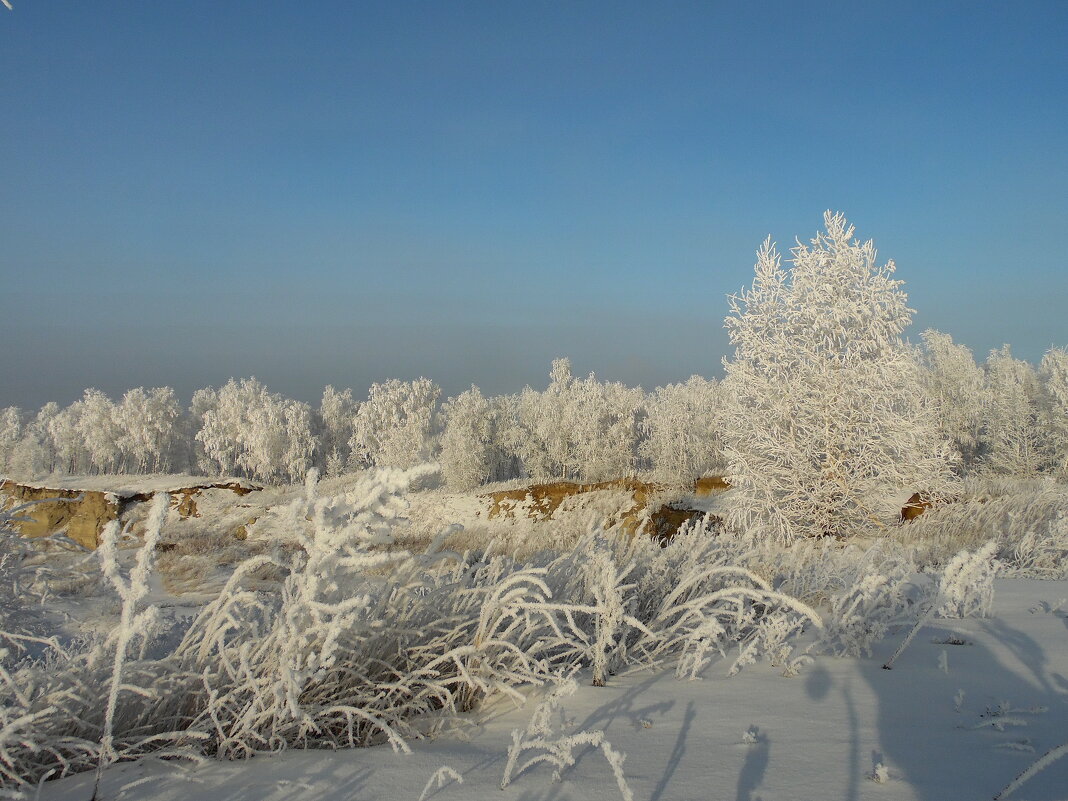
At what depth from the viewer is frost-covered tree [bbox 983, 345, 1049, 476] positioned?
2539 centimetres

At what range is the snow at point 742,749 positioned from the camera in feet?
5.04

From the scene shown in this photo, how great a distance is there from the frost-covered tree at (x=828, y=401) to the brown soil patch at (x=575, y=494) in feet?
7.53

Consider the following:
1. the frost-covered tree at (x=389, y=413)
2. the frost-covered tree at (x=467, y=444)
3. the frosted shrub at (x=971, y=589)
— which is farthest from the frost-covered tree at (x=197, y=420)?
the frosted shrub at (x=971, y=589)

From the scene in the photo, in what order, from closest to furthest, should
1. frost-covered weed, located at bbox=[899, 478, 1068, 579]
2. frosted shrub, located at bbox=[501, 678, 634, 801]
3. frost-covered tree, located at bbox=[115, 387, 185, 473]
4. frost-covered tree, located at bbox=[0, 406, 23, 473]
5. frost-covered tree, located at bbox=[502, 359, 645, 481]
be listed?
frosted shrub, located at bbox=[501, 678, 634, 801] < frost-covered weed, located at bbox=[899, 478, 1068, 579] < frost-covered tree, located at bbox=[502, 359, 645, 481] < frost-covered tree, located at bbox=[0, 406, 23, 473] < frost-covered tree, located at bbox=[115, 387, 185, 473]

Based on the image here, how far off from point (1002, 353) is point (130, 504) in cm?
3809

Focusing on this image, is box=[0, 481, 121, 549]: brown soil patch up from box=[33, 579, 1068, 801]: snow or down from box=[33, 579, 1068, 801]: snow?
down

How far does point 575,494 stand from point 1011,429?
22.5 m

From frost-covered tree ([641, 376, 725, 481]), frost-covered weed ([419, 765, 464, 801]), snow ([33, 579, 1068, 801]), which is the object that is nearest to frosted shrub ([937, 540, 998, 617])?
snow ([33, 579, 1068, 801])

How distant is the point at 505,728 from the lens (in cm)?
209

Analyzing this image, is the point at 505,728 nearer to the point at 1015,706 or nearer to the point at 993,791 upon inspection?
the point at 993,791

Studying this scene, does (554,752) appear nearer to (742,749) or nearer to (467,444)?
(742,749)

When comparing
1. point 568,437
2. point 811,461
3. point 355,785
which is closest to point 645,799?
point 355,785

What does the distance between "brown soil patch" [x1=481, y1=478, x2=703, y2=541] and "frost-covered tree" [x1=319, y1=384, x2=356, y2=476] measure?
46.6 metres

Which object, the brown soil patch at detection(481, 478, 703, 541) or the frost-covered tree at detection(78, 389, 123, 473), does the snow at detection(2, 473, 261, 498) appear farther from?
the frost-covered tree at detection(78, 389, 123, 473)
